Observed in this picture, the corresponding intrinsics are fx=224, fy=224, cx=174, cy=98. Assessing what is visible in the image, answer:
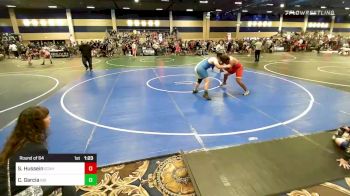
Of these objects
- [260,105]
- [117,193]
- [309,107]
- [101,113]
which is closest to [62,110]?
[101,113]

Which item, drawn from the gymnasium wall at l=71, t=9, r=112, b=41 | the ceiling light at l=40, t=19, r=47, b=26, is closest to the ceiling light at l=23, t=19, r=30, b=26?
the ceiling light at l=40, t=19, r=47, b=26

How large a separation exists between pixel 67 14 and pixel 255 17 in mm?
23865

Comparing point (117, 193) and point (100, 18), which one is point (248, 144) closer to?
point (117, 193)

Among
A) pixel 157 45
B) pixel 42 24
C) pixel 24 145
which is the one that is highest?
pixel 42 24

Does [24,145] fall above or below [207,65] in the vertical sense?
below

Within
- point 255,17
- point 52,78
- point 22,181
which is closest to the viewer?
point 22,181

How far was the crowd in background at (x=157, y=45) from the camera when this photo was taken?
63.1ft

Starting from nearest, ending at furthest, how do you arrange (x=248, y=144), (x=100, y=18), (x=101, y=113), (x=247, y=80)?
1. (x=248, y=144)
2. (x=101, y=113)
3. (x=247, y=80)
4. (x=100, y=18)

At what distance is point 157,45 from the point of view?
64.7ft

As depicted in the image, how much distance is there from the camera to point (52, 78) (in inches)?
391

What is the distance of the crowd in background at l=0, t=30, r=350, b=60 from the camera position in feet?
63.1

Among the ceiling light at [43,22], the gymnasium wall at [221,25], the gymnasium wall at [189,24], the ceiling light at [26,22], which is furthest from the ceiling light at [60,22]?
the gymnasium wall at [221,25]

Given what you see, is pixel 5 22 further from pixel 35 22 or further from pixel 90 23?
pixel 90 23

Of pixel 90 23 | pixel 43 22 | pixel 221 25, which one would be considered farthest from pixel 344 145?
pixel 221 25
